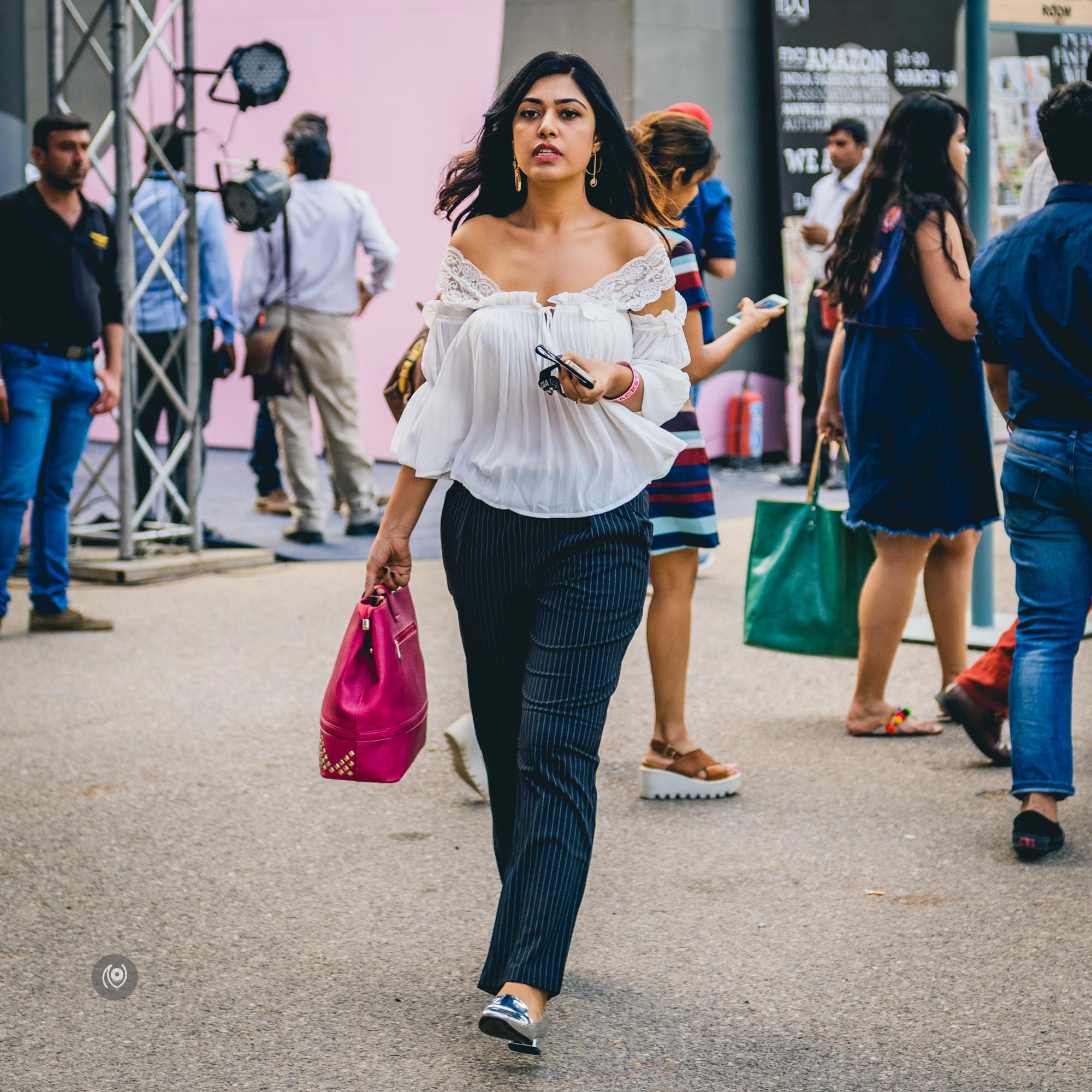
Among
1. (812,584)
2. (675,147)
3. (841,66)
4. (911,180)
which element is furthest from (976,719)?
(841,66)

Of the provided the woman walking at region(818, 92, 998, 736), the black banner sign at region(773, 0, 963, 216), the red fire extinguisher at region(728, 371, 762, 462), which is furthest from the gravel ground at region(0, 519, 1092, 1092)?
the black banner sign at region(773, 0, 963, 216)

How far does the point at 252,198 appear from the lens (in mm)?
8203

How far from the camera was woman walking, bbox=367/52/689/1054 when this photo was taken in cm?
297

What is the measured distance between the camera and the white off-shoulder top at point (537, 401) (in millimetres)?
3033

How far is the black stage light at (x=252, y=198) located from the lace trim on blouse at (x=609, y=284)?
5.36m

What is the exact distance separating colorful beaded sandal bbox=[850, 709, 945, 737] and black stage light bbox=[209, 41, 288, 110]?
Result: 4794mm

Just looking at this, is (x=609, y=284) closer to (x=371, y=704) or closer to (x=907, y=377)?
(x=371, y=704)

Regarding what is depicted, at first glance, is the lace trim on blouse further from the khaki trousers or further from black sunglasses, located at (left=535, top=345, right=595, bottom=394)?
the khaki trousers

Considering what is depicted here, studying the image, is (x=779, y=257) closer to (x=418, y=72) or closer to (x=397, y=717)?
(x=418, y=72)

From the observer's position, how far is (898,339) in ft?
16.5

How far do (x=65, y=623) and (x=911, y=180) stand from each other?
4339 millimetres

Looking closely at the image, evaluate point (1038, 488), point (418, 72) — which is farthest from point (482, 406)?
point (418, 72)

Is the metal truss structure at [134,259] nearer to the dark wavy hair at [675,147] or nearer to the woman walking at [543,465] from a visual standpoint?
the dark wavy hair at [675,147]

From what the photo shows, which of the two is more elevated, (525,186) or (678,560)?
(525,186)
